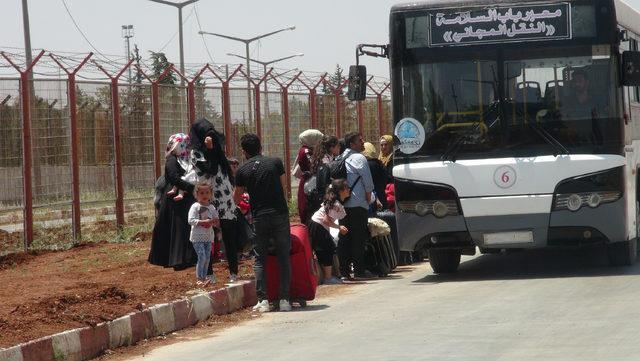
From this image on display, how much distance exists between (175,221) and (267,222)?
182 centimetres

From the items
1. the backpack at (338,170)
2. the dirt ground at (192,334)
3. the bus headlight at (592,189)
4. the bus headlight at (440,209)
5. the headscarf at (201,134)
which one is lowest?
the dirt ground at (192,334)

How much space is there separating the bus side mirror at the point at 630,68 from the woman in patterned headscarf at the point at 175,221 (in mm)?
4673

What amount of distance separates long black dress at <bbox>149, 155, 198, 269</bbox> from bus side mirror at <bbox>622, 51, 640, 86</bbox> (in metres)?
4.72

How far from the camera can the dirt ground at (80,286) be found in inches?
465

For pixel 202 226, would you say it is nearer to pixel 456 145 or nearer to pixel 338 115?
pixel 456 145

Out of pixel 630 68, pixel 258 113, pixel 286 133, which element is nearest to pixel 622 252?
pixel 630 68

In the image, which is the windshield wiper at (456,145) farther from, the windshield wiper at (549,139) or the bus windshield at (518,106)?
the windshield wiper at (549,139)

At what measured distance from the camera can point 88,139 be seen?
21.4 metres

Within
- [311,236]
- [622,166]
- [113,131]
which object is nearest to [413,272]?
[311,236]

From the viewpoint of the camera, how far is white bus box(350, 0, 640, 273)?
51.0 feet

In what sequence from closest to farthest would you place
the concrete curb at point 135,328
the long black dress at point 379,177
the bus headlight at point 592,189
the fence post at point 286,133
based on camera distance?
the concrete curb at point 135,328 < the bus headlight at point 592,189 < the long black dress at point 379,177 < the fence post at point 286,133

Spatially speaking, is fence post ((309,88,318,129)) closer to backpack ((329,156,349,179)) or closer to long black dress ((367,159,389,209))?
long black dress ((367,159,389,209))

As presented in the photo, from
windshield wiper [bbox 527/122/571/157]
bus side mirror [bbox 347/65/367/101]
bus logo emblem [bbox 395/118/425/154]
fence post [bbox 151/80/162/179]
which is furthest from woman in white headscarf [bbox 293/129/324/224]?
fence post [bbox 151/80/162/179]

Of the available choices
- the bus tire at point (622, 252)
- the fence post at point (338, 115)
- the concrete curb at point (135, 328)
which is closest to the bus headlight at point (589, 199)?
the bus tire at point (622, 252)
